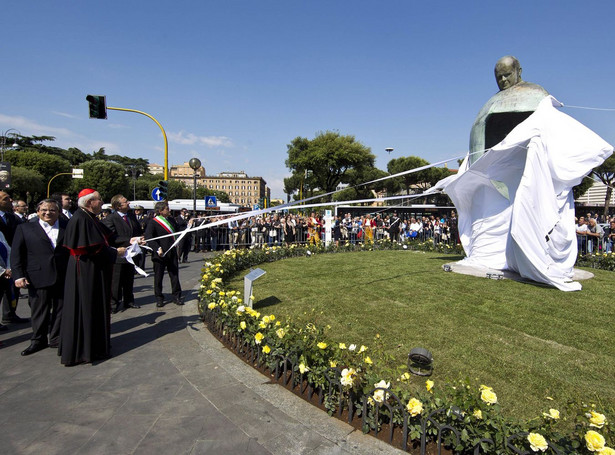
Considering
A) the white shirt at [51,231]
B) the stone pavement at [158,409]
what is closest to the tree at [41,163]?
the white shirt at [51,231]

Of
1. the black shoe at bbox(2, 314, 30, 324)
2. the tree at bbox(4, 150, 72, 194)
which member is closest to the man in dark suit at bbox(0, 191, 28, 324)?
the black shoe at bbox(2, 314, 30, 324)

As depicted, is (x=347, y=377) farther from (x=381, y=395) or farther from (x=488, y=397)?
(x=488, y=397)

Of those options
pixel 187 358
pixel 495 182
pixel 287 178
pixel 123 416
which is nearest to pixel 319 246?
pixel 495 182

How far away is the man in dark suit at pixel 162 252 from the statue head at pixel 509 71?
943 cm

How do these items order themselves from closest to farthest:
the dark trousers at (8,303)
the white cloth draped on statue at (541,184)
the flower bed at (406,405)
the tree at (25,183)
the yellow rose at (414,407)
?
the flower bed at (406,405) < the yellow rose at (414,407) < the dark trousers at (8,303) < the white cloth draped on statue at (541,184) < the tree at (25,183)

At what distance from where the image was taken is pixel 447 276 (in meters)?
9.14

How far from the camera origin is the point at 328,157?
1818 inches

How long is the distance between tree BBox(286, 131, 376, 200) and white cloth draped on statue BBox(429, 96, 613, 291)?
1475 inches

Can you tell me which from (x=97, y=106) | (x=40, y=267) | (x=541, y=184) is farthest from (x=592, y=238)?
(x=97, y=106)

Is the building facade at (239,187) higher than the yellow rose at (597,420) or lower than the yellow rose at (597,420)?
higher

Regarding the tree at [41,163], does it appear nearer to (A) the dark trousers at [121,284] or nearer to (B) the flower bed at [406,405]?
(A) the dark trousers at [121,284]

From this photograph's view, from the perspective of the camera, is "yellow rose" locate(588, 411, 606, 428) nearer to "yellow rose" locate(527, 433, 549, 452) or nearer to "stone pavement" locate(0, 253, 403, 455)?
"yellow rose" locate(527, 433, 549, 452)

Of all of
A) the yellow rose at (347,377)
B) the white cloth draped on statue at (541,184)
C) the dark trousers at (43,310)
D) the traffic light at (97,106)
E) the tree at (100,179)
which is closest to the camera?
the yellow rose at (347,377)

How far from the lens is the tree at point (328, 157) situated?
45906 millimetres
